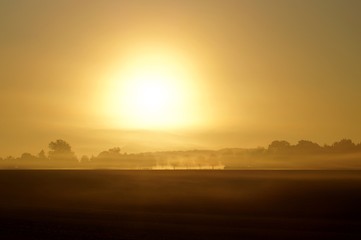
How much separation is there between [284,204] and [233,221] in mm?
16647

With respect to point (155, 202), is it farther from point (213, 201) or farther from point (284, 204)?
point (284, 204)

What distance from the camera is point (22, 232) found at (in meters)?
36.5

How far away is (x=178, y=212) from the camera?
55.1m

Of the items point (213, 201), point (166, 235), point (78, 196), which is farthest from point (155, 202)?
point (166, 235)

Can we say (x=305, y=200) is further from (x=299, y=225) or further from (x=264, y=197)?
(x=299, y=225)

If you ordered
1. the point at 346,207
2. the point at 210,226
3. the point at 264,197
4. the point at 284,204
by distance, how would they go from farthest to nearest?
the point at 264,197
the point at 284,204
the point at 346,207
the point at 210,226

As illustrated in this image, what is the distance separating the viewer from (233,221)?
46406 mm

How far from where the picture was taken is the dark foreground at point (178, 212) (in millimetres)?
37844

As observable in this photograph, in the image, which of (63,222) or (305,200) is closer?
(63,222)

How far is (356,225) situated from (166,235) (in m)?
16.0

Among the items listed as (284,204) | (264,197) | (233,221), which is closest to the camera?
(233,221)

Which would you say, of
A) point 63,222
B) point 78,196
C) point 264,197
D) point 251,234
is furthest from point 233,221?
point 78,196

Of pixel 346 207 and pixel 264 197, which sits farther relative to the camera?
pixel 264 197

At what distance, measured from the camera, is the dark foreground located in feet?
124
